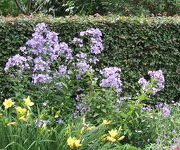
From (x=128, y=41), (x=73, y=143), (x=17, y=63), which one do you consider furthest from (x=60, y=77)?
(x=128, y=41)

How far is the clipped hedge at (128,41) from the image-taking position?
5.84m

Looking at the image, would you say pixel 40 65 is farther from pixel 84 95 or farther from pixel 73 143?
pixel 73 143

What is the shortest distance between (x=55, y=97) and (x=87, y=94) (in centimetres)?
37

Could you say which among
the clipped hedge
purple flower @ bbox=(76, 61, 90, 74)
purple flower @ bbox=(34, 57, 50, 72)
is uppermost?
purple flower @ bbox=(34, 57, 50, 72)

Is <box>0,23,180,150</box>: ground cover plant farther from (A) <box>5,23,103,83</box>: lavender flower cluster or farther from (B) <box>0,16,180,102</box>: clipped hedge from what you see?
(B) <box>0,16,180,102</box>: clipped hedge

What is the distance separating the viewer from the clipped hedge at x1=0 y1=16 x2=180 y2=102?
584 cm

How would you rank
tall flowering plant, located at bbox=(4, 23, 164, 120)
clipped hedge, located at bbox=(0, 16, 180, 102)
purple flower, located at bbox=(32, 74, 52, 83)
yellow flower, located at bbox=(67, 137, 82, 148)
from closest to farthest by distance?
yellow flower, located at bbox=(67, 137, 82, 148), purple flower, located at bbox=(32, 74, 52, 83), tall flowering plant, located at bbox=(4, 23, 164, 120), clipped hedge, located at bbox=(0, 16, 180, 102)

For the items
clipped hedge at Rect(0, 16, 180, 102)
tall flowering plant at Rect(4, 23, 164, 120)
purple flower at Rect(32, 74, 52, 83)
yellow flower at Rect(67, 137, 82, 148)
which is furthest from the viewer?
clipped hedge at Rect(0, 16, 180, 102)

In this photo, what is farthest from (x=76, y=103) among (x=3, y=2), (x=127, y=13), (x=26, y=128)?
(x=3, y=2)

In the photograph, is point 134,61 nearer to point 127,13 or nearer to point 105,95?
point 105,95

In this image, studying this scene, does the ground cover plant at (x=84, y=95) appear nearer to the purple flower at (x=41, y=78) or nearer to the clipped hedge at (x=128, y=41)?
the purple flower at (x=41, y=78)

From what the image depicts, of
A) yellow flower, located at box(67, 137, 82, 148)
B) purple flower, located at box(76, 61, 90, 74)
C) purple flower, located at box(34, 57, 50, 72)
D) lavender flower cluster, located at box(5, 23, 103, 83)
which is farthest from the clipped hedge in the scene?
yellow flower, located at box(67, 137, 82, 148)

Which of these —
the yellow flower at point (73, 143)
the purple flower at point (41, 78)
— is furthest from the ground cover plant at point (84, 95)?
the yellow flower at point (73, 143)

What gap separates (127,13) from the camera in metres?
10.4
